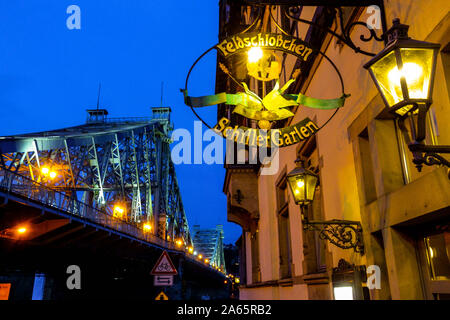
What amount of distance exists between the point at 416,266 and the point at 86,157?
51.4 meters

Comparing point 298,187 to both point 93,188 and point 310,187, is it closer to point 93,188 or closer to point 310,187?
point 310,187

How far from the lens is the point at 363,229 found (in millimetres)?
4445

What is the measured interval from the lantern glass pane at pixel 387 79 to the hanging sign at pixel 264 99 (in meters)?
1.45

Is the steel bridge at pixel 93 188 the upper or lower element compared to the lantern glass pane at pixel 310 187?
upper

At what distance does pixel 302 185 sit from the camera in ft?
17.1

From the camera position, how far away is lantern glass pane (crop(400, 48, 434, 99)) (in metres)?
2.37

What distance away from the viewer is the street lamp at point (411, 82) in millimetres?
2303

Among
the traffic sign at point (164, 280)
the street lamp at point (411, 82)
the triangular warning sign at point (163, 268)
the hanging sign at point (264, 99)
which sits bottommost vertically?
the traffic sign at point (164, 280)

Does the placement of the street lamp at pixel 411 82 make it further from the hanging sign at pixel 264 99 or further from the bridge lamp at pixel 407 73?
the hanging sign at pixel 264 99

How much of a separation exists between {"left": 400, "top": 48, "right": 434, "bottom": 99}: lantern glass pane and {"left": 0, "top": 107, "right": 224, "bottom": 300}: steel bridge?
51.5 feet

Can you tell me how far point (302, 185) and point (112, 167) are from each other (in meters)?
53.9

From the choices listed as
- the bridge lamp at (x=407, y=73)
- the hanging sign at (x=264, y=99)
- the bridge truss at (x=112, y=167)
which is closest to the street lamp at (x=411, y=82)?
the bridge lamp at (x=407, y=73)

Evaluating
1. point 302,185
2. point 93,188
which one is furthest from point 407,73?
point 93,188
